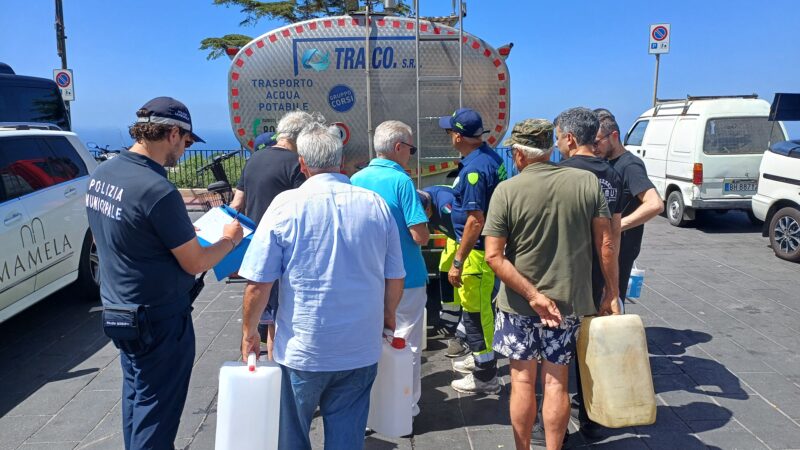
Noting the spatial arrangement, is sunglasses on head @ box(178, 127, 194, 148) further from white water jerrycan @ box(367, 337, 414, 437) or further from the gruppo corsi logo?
the gruppo corsi logo

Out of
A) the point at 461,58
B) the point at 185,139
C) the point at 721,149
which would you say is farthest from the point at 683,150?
the point at 185,139

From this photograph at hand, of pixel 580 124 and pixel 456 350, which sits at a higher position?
pixel 580 124

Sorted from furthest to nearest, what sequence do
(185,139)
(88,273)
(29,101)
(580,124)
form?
(29,101) → (88,273) → (580,124) → (185,139)

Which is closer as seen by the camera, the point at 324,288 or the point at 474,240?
the point at 324,288

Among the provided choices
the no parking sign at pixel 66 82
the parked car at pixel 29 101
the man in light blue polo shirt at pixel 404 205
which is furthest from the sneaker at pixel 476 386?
the no parking sign at pixel 66 82

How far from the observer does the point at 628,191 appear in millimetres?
4051

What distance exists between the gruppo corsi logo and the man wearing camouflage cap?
9.30 ft

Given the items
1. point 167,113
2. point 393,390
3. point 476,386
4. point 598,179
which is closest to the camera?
point 167,113

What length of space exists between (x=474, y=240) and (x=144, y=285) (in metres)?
1.99

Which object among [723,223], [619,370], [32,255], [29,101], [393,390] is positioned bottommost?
[723,223]

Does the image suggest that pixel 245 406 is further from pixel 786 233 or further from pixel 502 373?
pixel 786 233

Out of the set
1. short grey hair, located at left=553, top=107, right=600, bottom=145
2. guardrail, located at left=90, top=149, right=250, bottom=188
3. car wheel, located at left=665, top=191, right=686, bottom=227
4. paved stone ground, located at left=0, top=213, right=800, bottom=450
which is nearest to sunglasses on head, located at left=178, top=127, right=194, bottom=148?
paved stone ground, located at left=0, top=213, right=800, bottom=450

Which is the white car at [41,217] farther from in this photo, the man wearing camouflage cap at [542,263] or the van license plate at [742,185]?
the van license plate at [742,185]

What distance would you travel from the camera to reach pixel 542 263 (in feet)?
9.91
